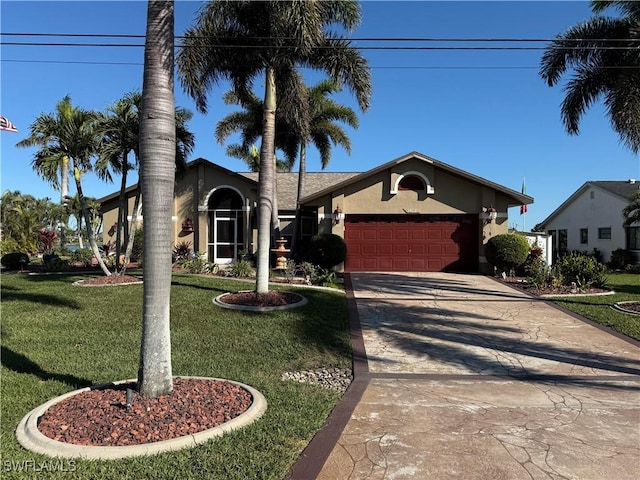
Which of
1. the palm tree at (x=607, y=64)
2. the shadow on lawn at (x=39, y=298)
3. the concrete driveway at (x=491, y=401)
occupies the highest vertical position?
the palm tree at (x=607, y=64)

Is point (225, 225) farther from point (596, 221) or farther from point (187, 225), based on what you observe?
point (596, 221)

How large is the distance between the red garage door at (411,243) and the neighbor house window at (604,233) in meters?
13.5

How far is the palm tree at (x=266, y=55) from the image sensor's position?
35.2ft

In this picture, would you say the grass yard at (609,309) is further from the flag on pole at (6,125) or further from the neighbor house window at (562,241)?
the neighbor house window at (562,241)

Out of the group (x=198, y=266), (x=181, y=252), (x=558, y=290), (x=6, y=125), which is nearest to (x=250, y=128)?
(x=181, y=252)

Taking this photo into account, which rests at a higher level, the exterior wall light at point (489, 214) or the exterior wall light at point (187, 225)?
the exterior wall light at point (489, 214)

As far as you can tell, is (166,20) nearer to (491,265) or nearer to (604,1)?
(604,1)

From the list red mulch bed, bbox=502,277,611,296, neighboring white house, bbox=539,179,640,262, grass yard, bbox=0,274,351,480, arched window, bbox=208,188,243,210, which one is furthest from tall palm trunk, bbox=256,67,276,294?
neighboring white house, bbox=539,179,640,262

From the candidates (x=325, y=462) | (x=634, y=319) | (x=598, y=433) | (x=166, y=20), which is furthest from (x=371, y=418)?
(x=634, y=319)

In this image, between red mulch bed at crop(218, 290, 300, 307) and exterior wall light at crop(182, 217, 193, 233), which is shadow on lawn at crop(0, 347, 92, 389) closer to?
A: red mulch bed at crop(218, 290, 300, 307)

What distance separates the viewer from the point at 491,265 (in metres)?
17.7

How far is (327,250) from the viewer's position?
57.8ft

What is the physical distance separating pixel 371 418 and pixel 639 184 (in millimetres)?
32317

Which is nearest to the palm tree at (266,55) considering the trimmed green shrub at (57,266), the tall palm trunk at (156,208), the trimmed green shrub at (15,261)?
the tall palm trunk at (156,208)
